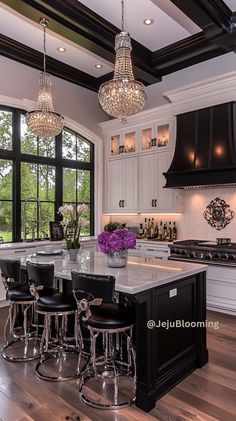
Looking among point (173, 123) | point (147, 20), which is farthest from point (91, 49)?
point (173, 123)

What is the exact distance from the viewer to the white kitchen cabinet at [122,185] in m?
6.00

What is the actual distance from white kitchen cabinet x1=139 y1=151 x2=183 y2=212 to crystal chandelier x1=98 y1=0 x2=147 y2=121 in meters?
2.43

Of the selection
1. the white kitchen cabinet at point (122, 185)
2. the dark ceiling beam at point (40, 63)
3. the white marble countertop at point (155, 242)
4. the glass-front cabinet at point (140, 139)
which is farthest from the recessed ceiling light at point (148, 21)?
the white marble countertop at point (155, 242)

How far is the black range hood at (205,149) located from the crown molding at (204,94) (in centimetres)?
16

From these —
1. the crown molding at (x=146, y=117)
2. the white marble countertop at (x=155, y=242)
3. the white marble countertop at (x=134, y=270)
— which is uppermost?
the crown molding at (x=146, y=117)

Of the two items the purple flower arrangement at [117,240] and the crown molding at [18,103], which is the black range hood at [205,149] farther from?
the crown molding at [18,103]

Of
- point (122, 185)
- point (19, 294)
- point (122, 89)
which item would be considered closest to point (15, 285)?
point (19, 294)

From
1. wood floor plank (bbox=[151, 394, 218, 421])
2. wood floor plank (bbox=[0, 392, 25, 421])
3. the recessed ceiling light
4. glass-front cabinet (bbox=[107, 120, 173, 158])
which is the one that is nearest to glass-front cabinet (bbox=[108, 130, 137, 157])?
glass-front cabinet (bbox=[107, 120, 173, 158])

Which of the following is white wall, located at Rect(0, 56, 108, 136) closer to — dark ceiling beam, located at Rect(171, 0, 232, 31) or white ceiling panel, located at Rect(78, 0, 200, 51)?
white ceiling panel, located at Rect(78, 0, 200, 51)

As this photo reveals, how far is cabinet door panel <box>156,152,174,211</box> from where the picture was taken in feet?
17.8

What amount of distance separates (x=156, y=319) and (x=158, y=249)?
279 centimetres

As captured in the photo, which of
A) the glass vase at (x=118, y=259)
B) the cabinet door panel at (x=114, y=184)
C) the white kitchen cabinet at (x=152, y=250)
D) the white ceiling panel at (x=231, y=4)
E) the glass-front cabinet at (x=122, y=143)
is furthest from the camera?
the cabinet door panel at (x=114, y=184)

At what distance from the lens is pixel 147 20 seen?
4219 millimetres

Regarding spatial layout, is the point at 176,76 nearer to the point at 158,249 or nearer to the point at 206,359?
the point at 158,249
